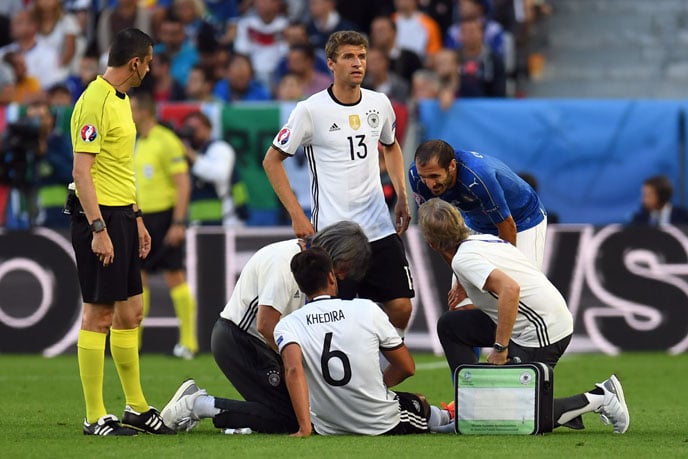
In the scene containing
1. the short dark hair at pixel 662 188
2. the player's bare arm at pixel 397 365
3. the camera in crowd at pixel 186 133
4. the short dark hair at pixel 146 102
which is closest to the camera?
the player's bare arm at pixel 397 365

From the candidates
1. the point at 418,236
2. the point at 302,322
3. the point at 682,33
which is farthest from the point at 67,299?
the point at 682,33

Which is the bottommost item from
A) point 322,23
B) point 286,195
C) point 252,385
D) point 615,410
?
point 615,410

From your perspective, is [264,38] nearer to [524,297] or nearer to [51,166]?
[51,166]

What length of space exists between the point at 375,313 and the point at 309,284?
39 cm

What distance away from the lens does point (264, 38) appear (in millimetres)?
17516

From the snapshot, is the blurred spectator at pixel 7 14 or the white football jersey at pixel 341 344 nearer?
the white football jersey at pixel 341 344

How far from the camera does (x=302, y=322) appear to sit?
24.5 feet

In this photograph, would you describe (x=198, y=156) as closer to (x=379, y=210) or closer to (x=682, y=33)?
(x=379, y=210)

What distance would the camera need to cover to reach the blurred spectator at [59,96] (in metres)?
15.7

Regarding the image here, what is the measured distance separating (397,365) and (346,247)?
697 mm

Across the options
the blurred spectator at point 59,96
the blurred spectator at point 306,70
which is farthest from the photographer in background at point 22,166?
the blurred spectator at point 306,70

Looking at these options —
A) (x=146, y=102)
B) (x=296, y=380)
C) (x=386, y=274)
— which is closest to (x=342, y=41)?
(x=386, y=274)

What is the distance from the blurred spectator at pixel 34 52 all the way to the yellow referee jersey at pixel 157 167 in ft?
15.9

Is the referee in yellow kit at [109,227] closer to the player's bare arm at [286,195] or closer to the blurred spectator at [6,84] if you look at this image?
the player's bare arm at [286,195]
